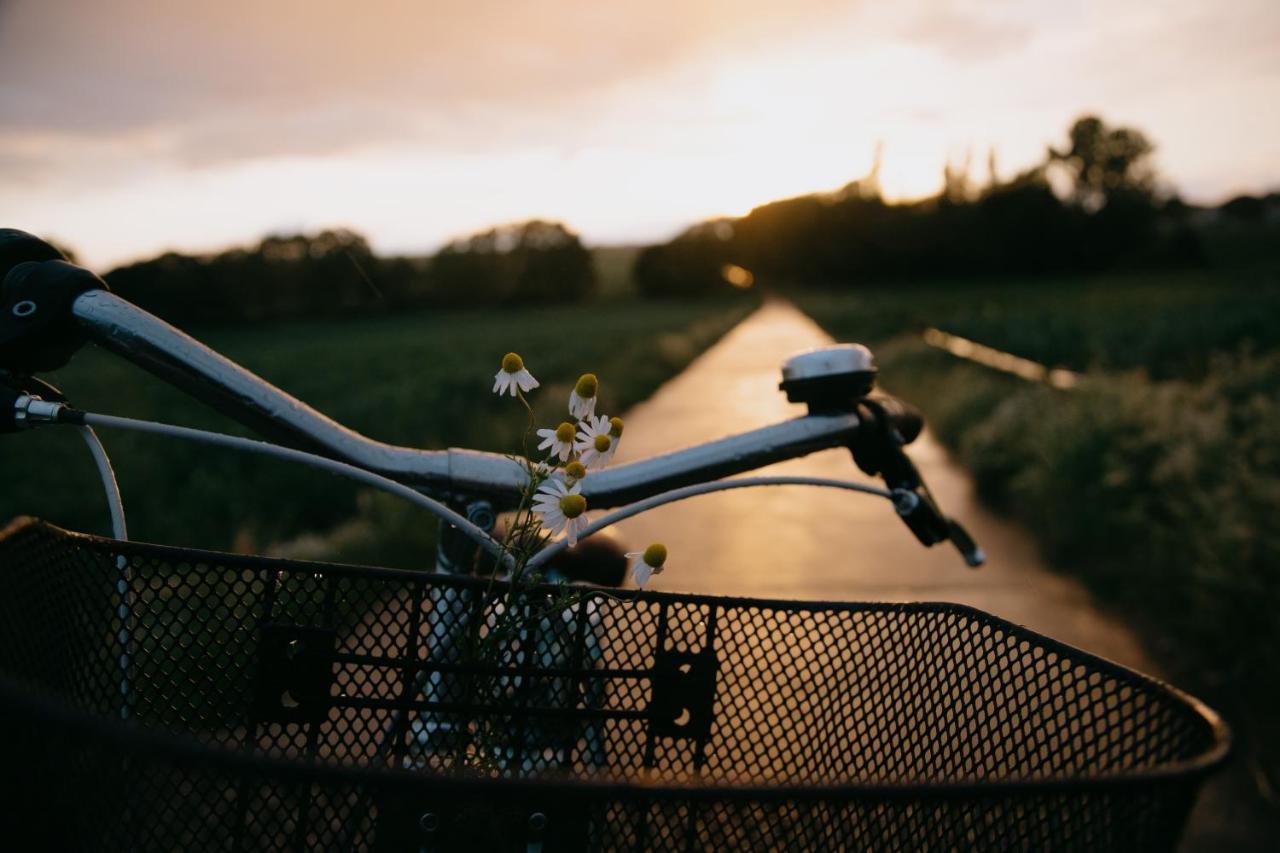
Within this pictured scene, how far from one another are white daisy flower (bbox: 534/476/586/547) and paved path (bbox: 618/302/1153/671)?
2.10 m

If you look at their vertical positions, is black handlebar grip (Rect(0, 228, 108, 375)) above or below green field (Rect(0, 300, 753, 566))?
above

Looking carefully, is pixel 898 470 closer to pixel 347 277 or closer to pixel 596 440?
pixel 596 440

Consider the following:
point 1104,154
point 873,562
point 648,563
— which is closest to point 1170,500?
point 873,562

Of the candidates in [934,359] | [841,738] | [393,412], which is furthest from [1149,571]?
[934,359]

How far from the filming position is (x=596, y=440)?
119 centimetres

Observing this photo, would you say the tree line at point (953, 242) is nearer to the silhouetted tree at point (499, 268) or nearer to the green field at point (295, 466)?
the silhouetted tree at point (499, 268)

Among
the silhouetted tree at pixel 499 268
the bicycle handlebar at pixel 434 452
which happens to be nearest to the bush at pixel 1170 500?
the bicycle handlebar at pixel 434 452

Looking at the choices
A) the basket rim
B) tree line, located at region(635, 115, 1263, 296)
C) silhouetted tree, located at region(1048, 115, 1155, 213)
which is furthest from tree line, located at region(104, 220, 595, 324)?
silhouetted tree, located at region(1048, 115, 1155, 213)

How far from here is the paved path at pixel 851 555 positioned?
15.1 feet

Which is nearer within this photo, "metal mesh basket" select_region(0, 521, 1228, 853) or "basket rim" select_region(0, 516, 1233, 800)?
"basket rim" select_region(0, 516, 1233, 800)

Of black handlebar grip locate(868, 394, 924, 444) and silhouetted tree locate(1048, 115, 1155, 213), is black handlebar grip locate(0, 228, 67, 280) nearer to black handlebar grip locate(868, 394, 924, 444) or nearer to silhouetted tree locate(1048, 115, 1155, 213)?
black handlebar grip locate(868, 394, 924, 444)

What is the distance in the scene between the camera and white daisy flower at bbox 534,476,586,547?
3.70 feet

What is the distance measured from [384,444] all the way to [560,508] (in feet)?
1.23

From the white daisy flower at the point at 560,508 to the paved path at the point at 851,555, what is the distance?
82.6 inches
